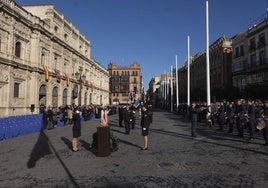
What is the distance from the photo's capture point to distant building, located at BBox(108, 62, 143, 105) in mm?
110125

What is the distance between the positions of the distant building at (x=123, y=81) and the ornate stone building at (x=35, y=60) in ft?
193

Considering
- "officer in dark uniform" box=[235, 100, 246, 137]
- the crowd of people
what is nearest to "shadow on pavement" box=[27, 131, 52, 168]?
the crowd of people

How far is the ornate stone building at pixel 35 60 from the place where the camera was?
2781cm

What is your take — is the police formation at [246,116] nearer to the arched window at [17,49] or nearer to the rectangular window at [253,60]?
the arched window at [17,49]

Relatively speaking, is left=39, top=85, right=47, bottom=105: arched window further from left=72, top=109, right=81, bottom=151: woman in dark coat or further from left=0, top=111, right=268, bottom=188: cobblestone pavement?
left=72, top=109, right=81, bottom=151: woman in dark coat

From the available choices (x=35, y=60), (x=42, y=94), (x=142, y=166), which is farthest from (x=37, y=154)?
(x=42, y=94)

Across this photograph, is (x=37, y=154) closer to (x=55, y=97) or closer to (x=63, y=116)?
(x=63, y=116)

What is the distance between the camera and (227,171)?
7.34 m

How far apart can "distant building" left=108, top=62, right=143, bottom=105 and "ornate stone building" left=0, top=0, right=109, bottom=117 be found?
58724 millimetres

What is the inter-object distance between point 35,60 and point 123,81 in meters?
79.9

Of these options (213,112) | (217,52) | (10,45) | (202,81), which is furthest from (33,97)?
(202,81)

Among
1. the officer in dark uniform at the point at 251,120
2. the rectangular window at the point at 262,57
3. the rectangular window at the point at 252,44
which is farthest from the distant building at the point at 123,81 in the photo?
the officer in dark uniform at the point at 251,120

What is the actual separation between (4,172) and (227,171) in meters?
6.02

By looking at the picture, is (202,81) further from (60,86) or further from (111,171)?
(111,171)
